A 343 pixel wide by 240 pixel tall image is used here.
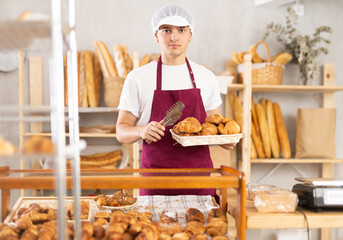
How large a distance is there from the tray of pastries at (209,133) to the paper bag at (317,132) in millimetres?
1958

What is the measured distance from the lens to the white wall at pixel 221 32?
3578mm

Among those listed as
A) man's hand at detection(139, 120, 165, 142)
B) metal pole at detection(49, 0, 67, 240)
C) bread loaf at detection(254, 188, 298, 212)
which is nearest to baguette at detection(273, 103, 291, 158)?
man's hand at detection(139, 120, 165, 142)

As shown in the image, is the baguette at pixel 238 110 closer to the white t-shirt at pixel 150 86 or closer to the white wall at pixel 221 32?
the white wall at pixel 221 32

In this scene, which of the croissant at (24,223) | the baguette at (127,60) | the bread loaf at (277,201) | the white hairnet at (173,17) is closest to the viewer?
the croissant at (24,223)

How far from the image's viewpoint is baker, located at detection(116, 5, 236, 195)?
2123mm

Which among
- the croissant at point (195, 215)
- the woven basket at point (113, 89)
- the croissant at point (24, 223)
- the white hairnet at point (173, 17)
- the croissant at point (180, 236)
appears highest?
the white hairnet at point (173, 17)

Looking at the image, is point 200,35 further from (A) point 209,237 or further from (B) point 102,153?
(A) point 209,237

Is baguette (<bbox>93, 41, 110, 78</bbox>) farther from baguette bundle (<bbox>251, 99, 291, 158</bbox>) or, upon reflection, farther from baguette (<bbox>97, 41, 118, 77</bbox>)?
baguette bundle (<bbox>251, 99, 291, 158</bbox>)

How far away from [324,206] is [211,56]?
2.58 meters

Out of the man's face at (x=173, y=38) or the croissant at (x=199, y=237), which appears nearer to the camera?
the croissant at (x=199, y=237)

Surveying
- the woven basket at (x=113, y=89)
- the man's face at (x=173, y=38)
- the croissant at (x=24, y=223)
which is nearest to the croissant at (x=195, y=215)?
the croissant at (x=24, y=223)

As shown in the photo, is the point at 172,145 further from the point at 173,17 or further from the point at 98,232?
the point at 98,232

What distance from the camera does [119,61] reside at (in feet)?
10.7

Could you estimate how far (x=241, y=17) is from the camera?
372 cm
